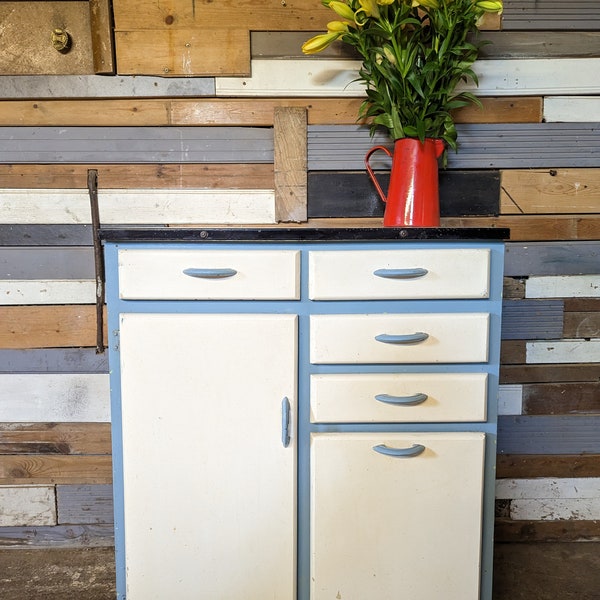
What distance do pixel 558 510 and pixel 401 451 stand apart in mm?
1015

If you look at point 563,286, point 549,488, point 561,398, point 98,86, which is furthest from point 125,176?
point 549,488

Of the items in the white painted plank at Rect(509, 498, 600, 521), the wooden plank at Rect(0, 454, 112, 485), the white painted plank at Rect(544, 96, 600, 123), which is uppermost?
the white painted plank at Rect(544, 96, 600, 123)

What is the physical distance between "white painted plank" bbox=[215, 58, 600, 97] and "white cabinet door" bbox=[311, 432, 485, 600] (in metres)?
1.17

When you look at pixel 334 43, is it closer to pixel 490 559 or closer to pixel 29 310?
pixel 29 310

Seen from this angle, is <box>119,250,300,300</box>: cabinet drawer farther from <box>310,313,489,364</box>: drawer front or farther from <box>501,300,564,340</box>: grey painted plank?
<box>501,300,564,340</box>: grey painted plank

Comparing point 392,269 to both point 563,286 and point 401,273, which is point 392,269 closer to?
point 401,273

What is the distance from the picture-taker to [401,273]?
1249mm

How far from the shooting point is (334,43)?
175cm

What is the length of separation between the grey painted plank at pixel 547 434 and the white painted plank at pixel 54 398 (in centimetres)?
144

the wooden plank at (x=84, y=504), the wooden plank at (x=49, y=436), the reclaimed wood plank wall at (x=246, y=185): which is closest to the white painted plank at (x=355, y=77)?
the reclaimed wood plank wall at (x=246, y=185)

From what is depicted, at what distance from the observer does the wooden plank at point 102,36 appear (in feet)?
5.60

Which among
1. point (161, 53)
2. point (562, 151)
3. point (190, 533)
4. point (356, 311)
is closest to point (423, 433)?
point (356, 311)

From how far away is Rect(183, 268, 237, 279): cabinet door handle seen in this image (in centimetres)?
125

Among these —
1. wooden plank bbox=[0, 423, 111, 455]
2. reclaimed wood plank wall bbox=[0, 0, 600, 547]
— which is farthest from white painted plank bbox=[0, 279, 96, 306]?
wooden plank bbox=[0, 423, 111, 455]
